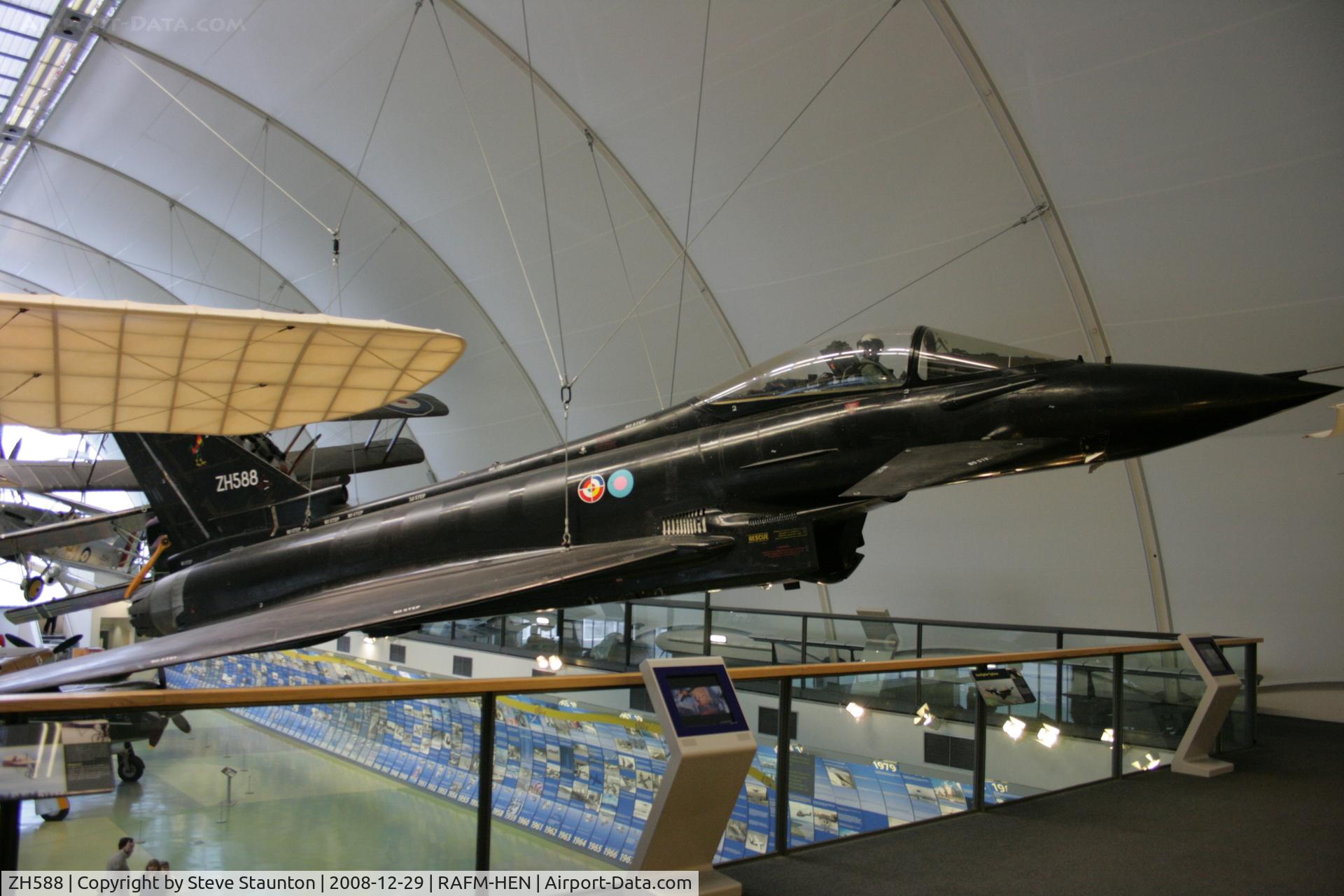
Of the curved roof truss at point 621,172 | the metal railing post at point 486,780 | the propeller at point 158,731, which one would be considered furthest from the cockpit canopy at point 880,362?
the curved roof truss at point 621,172

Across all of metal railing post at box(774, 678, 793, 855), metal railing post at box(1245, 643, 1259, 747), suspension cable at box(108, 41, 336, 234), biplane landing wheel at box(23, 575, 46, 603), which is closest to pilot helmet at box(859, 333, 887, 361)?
metal railing post at box(774, 678, 793, 855)

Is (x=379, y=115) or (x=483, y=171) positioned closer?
(x=379, y=115)

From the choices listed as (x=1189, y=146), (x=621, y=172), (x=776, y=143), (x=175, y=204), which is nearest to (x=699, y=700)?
(x=1189, y=146)

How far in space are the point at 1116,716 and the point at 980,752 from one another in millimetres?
1357

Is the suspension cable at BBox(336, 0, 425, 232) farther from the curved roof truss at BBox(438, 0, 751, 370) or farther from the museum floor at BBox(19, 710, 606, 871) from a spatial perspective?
the museum floor at BBox(19, 710, 606, 871)

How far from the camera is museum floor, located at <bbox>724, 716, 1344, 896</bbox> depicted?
299cm

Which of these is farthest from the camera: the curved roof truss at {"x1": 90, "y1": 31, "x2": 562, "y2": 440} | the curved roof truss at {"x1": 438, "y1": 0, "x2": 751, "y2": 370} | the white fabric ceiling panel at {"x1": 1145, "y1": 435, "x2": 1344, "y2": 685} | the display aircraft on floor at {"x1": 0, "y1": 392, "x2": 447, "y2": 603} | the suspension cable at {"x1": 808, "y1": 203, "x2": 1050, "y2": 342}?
the curved roof truss at {"x1": 90, "y1": 31, "x2": 562, "y2": 440}

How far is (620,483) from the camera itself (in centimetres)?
511

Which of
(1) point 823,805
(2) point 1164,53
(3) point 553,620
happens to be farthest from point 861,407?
(3) point 553,620

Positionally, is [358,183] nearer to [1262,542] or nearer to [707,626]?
[707,626]

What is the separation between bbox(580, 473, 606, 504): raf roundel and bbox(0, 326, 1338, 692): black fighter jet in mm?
11

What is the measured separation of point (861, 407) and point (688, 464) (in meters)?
1.08

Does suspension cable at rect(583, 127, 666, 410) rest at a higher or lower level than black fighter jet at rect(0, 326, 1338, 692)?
higher

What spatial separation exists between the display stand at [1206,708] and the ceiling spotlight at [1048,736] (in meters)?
0.91
